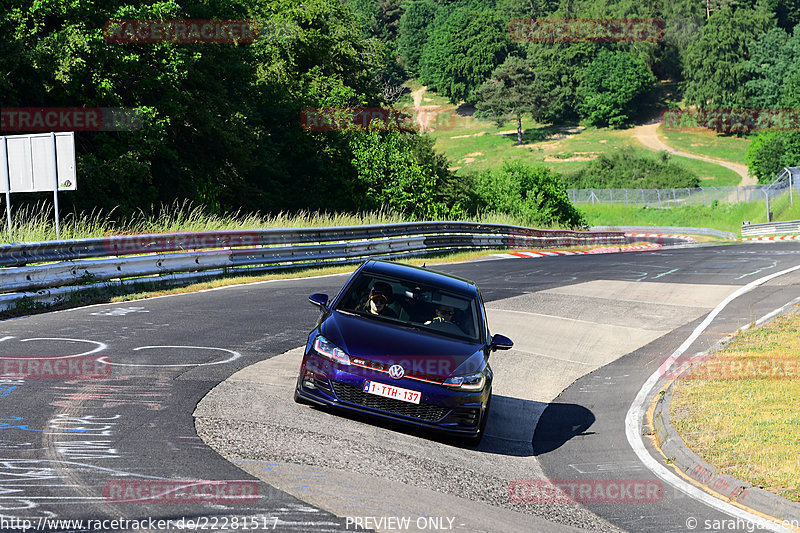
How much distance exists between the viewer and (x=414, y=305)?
31.5 feet

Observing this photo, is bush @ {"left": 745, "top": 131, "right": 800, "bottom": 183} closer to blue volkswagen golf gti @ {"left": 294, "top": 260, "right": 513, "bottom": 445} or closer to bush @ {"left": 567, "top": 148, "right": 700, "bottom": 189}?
bush @ {"left": 567, "top": 148, "right": 700, "bottom": 189}

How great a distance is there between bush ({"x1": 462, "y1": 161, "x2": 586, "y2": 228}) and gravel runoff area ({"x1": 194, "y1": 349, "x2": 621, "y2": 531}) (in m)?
42.1

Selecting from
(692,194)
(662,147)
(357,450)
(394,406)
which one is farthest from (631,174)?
(357,450)

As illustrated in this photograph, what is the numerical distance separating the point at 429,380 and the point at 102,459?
10.00 feet

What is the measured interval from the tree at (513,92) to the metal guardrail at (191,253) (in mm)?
105058

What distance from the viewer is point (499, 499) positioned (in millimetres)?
7043

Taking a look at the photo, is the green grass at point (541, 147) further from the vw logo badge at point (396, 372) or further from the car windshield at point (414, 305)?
the vw logo badge at point (396, 372)

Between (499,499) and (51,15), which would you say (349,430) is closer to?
(499,499)

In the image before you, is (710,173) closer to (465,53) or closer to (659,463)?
(465,53)

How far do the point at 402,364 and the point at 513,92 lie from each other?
128 meters

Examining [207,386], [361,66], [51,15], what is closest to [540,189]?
[361,66]

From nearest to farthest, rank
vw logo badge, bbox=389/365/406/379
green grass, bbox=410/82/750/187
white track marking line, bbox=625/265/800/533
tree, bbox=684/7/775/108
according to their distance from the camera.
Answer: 1. white track marking line, bbox=625/265/800/533
2. vw logo badge, bbox=389/365/406/379
3. green grass, bbox=410/82/750/187
4. tree, bbox=684/7/775/108

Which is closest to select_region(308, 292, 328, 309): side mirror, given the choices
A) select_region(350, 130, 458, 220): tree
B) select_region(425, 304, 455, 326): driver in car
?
select_region(425, 304, 455, 326): driver in car

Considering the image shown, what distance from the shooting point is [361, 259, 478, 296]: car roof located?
388 inches
